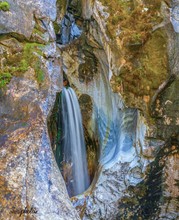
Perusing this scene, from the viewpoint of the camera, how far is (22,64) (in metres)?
5.31

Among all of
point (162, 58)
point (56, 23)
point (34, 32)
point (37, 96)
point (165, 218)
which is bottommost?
point (165, 218)

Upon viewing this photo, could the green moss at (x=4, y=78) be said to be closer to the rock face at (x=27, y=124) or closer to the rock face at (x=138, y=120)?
the rock face at (x=27, y=124)

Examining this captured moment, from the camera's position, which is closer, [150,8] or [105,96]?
[150,8]

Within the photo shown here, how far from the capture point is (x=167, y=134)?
620 cm

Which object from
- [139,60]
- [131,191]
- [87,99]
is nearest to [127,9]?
[139,60]

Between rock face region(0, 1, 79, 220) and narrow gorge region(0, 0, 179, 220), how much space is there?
0.02 metres

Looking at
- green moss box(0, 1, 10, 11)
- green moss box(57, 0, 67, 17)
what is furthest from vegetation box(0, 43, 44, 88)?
green moss box(57, 0, 67, 17)

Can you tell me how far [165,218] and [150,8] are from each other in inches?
182

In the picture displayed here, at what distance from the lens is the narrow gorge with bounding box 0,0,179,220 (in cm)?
466

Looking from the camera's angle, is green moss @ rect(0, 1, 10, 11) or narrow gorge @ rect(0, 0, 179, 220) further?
green moss @ rect(0, 1, 10, 11)

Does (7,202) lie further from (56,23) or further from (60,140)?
(56,23)

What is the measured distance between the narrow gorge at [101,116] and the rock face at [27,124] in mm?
16

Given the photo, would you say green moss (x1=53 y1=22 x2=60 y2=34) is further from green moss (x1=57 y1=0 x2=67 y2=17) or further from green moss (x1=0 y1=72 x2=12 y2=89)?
green moss (x1=0 y1=72 x2=12 y2=89)

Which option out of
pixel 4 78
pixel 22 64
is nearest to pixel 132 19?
pixel 22 64
